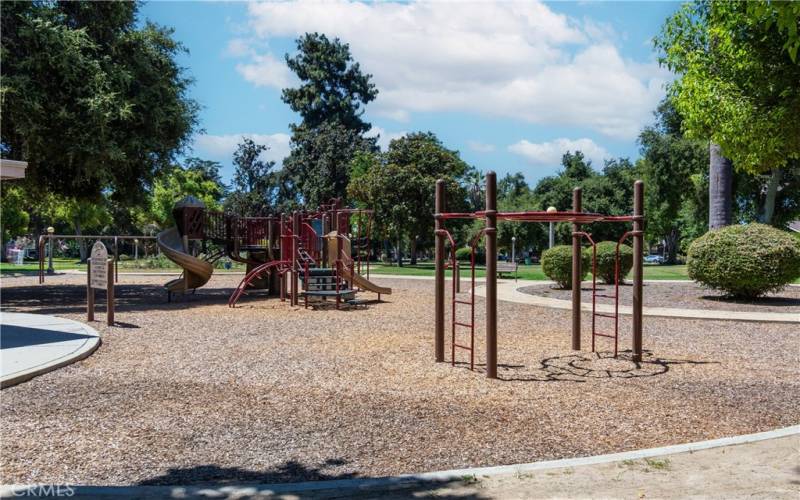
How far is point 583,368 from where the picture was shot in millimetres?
8984

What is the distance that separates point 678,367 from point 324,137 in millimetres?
52886

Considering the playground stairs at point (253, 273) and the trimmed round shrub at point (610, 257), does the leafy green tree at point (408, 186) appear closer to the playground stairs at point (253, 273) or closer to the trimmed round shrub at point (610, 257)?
the trimmed round shrub at point (610, 257)

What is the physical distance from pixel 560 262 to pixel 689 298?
3729 millimetres

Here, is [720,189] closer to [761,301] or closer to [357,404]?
[761,301]

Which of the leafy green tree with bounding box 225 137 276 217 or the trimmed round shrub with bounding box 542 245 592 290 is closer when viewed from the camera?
the trimmed round shrub with bounding box 542 245 592 290

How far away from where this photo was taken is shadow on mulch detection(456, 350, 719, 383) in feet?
27.5

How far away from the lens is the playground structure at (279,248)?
17.9 m

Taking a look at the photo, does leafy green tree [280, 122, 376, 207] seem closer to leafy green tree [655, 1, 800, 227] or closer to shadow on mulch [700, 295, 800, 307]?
shadow on mulch [700, 295, 800, 307]

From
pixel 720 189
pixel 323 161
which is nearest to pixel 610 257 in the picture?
pixel 720 189

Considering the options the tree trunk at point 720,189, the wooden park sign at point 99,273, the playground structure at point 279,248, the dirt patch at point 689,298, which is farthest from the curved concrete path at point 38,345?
the tree trunk at point 720,189

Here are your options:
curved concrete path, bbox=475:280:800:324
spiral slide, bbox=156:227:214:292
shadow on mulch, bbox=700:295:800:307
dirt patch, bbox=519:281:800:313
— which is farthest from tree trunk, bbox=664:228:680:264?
spiral slide, bbox=156:227:214:292

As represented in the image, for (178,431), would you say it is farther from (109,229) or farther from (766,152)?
(109,229)

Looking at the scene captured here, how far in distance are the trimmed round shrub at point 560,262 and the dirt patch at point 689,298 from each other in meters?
0.51

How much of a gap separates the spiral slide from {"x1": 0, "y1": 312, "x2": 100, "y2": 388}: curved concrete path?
5.99 meters
